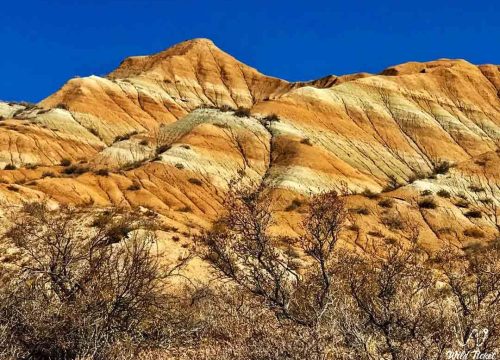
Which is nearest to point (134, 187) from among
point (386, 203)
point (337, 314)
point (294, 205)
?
point (294, 205)

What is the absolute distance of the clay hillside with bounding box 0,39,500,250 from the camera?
4531cm

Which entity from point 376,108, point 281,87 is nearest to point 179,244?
point 376,108

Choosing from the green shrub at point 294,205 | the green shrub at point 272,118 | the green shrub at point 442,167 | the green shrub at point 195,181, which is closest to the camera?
the green shrub at point 294,205

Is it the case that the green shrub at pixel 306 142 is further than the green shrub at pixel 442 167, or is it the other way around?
the green shrub at pixel 306 142

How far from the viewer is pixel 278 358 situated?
9.15 m

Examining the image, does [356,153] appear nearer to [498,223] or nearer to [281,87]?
[498,223]

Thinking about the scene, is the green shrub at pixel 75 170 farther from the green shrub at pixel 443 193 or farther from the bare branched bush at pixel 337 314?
the bare branched bush at pixel 337 314

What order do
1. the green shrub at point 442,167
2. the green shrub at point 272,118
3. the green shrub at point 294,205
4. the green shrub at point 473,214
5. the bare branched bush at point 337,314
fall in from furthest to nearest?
the green shrub at point 272,118 → the green shrub at point 442,167 → the green shrub at point 473,214 → the green shrub at point 294,205 → the bare branched bush at point 337,314

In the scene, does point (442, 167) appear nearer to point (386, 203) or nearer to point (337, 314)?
point (386, 203)

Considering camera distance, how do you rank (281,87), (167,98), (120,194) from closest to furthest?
(120,194), (167,98), (281,87)

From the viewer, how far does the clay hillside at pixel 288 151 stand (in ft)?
149

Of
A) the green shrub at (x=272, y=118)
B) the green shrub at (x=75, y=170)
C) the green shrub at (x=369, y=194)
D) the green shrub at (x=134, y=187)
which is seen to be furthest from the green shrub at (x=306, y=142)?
the green shrub at (x=75, y=170)

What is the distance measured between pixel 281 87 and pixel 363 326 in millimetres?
102976

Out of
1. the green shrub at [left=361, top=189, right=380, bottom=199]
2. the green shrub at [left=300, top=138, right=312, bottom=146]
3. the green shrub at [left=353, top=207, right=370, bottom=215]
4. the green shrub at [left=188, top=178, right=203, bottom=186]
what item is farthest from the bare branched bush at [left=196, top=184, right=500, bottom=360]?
the green shrub at [left=300, top=138, right=312, bottom=146]
